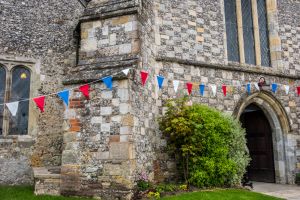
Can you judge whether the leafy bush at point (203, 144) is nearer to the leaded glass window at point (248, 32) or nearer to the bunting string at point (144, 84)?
the bunting string at point (144, 84)

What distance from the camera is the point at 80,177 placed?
6.46 m

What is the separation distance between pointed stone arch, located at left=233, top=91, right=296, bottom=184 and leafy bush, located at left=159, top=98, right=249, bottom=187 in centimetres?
226

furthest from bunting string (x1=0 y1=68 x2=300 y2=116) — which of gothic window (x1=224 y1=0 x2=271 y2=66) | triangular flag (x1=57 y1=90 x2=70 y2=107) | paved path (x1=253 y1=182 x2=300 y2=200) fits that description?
paved path (x1=253 y1=182 x2=300 y2=200)

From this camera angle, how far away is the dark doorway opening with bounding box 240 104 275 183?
34.0ft

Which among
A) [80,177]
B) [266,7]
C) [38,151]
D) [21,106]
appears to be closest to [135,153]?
[80,177]

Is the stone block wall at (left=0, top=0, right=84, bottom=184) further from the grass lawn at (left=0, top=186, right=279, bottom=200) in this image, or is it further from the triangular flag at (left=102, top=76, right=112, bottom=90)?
the triangular flag at (left=102, top=76, right=112, bottom=90)

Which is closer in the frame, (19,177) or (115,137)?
(115,137)

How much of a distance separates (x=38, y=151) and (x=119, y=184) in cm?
358

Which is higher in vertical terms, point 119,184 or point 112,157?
point 112,157

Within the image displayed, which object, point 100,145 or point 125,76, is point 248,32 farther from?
point 100,145

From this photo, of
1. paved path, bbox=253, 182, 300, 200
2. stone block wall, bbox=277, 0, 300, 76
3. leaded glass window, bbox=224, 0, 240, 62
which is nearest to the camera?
paved path, bbox=253, 182, 300, 200

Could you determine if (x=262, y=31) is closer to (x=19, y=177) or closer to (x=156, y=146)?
(x=156, y=146)

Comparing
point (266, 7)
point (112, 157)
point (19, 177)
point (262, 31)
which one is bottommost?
point (19, 177)

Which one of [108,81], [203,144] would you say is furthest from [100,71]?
[203,144]
